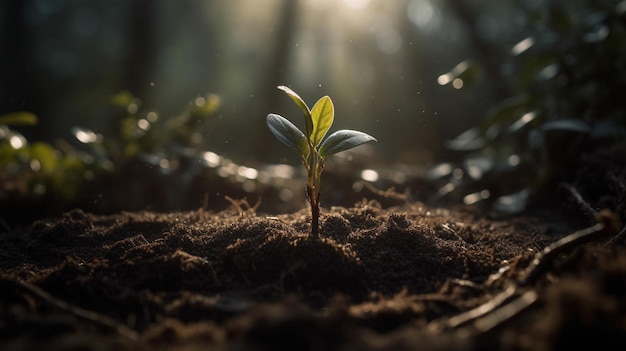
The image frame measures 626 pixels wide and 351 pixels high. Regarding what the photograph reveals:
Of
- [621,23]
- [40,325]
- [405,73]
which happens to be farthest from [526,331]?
[405,73]

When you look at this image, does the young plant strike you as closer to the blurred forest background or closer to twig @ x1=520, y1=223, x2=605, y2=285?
twig @ x1=520, y1=223, x2=605, y2=285

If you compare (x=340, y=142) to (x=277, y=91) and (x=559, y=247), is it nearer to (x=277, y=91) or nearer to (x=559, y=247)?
(x=559, y=247)

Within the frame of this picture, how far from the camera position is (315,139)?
175 centimetres

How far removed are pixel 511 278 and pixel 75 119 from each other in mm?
22070

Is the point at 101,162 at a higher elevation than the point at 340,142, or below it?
higher

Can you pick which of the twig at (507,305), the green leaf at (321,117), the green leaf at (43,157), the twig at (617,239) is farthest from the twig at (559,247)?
the green leaf at (43,157)

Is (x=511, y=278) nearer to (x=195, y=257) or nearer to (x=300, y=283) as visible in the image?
(x=300, y=283)

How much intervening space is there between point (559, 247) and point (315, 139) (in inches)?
32.5

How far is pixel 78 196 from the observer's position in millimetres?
3564

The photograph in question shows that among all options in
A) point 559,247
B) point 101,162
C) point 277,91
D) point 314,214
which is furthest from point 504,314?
point 277,91

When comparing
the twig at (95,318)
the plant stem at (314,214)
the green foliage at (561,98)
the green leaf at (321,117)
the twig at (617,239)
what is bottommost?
the twig at (95,318)

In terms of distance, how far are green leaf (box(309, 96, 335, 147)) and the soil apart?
1.14 feet

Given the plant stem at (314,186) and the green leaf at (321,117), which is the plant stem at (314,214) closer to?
the plant stem at (314,186)

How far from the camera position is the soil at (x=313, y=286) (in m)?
0.98
